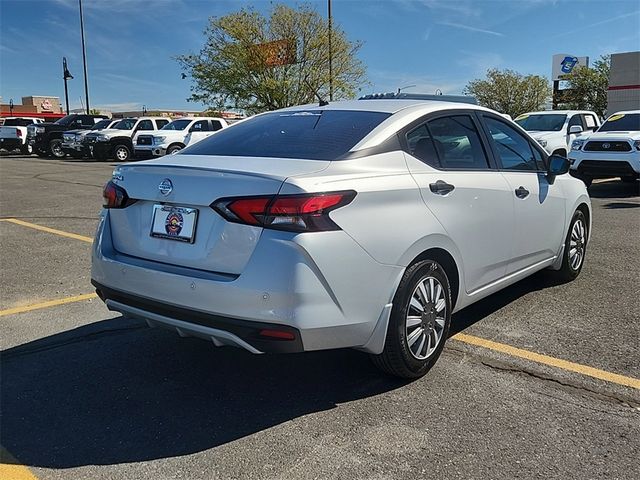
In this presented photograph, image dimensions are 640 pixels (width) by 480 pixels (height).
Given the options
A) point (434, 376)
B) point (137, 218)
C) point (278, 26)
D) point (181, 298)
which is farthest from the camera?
point (278, 26)

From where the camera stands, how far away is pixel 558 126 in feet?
51.2

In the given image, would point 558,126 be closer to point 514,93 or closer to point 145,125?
point 145,125

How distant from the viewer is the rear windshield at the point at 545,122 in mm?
15672

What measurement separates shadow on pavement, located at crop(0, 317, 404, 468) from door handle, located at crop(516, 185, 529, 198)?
5.62 feet

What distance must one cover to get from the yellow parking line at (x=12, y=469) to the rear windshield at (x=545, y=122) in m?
15.2

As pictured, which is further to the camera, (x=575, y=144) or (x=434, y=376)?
(x=575, y=144)

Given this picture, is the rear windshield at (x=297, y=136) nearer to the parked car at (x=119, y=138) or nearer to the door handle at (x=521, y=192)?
the door handle at (x=521, y=192)

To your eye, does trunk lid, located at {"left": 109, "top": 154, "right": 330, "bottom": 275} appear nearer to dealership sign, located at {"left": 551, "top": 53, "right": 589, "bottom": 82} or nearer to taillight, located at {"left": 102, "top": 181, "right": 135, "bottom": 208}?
taillight, located at {"left": 102, "top": 181, "right": 135, "bottom": 208}

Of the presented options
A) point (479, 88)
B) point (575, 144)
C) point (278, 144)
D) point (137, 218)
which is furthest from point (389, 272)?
point (479, 88)

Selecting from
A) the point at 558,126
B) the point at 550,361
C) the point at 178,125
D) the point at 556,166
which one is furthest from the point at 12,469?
the point at 178,125

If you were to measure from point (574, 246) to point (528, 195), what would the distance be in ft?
4.44

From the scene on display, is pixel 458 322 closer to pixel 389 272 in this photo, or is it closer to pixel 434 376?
pixel 434 376

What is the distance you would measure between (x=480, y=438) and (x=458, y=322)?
177cm

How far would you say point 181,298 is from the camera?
10.1ft
